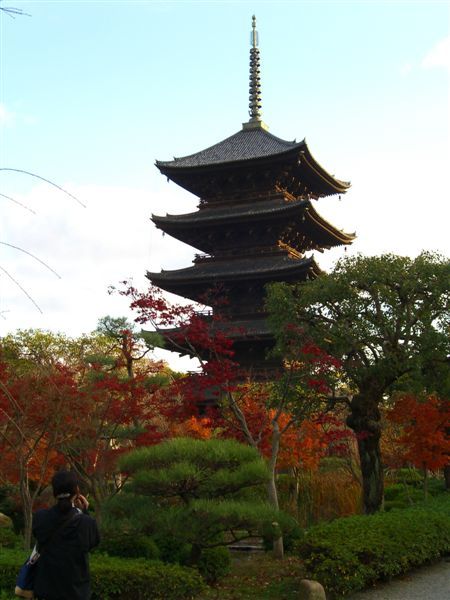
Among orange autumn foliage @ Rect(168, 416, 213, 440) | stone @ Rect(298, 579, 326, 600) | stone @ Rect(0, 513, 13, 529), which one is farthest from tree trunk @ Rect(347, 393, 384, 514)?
stone @ Rect(0, 513, 13, 529)

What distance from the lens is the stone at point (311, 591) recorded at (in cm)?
912

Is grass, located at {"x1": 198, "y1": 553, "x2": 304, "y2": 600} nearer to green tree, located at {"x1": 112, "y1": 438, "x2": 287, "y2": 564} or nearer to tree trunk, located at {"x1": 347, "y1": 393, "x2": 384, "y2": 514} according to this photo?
green tree, located at {"x1": 112, "y1": 438, "x2": 287, "y2": 564}

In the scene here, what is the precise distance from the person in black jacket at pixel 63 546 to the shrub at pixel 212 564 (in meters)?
6.35

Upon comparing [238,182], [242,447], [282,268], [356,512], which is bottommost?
[356,512]

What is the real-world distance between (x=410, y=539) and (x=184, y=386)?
5.10 meters

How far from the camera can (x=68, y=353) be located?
44.7m

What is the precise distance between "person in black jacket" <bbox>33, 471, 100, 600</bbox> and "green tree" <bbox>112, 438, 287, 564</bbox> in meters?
4.93

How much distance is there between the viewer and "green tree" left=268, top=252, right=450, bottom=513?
1593 cm

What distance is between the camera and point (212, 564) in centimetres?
1119

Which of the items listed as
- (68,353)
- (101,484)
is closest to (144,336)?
(101,484)

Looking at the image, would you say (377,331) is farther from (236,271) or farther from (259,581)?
(236,271)

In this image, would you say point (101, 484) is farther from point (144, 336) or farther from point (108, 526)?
point (108, 526)

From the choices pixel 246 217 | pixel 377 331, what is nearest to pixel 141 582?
pixel 377 331

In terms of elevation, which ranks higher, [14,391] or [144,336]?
[144,336]
